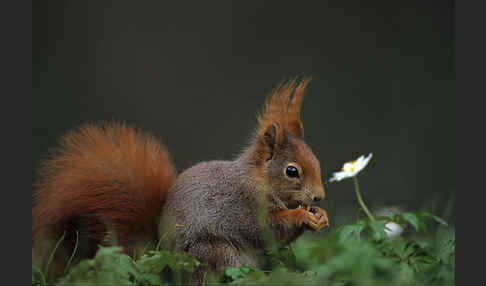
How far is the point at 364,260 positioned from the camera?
32.4 inches

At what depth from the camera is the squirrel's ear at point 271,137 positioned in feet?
4.45

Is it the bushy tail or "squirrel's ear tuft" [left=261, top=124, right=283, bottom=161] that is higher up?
"squirrel's ear tuft" [left=261, top=124, right=283, bottom=161]

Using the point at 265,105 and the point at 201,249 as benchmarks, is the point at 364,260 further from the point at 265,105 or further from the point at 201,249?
the point at 265,105

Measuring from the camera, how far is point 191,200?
132cm

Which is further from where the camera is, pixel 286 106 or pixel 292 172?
pixel 286 106

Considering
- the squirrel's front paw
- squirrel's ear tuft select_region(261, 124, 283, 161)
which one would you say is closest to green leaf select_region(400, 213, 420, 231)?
the squirrel's front paw

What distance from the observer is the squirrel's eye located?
4.32ft

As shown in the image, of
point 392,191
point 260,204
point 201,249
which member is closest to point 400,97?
point 392,191

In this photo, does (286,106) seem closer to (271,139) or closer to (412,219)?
(271,139)

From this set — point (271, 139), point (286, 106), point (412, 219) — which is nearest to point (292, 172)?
point (271, 139)

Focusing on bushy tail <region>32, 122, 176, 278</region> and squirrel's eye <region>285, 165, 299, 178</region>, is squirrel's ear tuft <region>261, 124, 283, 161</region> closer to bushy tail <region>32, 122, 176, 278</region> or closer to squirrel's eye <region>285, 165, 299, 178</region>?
squirrel's eye <region>285, 165, 299, 178</region>

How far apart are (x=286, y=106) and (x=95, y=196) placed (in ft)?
2.00

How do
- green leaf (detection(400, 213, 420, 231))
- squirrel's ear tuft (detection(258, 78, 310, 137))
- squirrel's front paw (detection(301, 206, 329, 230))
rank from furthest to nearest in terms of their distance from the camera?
squirrel's ear tuft (detection(258, 78, 310, 137)) < squirrel's front paw (detection(301, 206, 329, 230)) < green leaf (detection(400, 213, 420, 231))

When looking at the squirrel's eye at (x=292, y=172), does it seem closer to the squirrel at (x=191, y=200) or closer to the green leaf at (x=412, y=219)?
the squirrel at (x=191, y=200)
